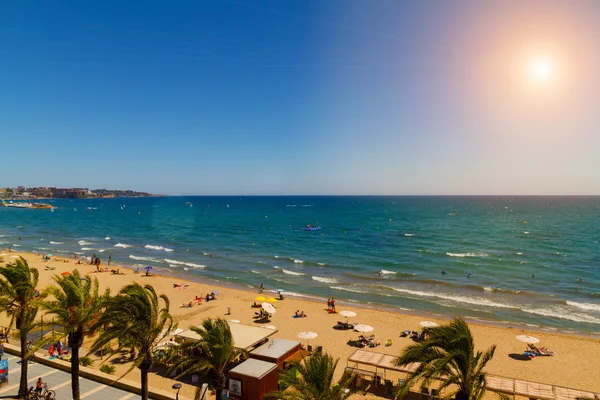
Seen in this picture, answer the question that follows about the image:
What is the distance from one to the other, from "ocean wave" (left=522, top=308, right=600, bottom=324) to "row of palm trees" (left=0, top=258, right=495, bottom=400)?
26034 millimetres

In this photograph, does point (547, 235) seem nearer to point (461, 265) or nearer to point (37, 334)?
point (461, 265)

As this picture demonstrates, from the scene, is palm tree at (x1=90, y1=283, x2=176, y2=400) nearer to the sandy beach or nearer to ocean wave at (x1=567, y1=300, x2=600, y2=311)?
the sandy beach

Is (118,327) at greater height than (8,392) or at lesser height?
greater

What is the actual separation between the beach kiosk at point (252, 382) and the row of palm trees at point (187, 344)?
1.97 metres

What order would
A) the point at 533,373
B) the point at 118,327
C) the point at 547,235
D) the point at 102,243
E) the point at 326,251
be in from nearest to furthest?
1. the point at 118,327
2. the point at 533,373
3. the point at 326,251
4. the point at 102,243
5. the point at 547,235

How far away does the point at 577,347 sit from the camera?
24781 mm

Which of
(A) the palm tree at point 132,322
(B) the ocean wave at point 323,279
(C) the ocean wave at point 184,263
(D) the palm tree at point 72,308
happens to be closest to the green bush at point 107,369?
(D) the palm tree at point 72,308

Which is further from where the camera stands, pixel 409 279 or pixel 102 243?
pixel 102 243

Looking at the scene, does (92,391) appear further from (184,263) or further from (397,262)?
(397,262)

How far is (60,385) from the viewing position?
15.1m

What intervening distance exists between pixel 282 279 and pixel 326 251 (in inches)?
799

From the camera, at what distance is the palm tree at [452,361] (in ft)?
32.4

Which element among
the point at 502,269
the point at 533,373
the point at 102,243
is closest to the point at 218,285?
the point at 533,373

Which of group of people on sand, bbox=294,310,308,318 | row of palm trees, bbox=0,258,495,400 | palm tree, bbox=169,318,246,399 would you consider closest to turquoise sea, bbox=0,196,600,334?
group of people on sand, bbox=294,310,308,318
